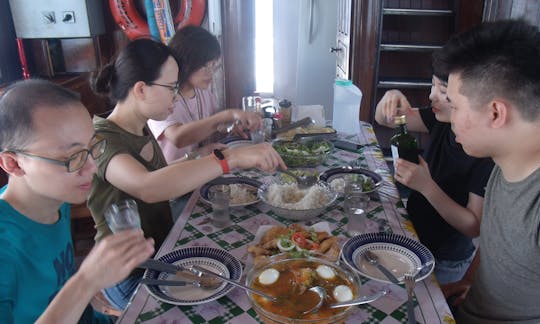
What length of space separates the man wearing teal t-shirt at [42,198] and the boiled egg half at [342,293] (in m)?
0.43

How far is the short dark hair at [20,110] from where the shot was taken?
0.87 meters

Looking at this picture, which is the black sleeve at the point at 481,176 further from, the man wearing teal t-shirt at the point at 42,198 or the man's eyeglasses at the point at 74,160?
the man's eyeglasses at the point at 74,160

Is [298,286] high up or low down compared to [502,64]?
down

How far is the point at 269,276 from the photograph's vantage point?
0.96 m

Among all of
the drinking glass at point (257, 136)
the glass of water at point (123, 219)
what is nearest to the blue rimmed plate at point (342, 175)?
the drinking glass at point (257, 136)

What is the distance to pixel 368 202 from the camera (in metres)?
1.42

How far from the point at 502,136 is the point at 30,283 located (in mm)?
1239

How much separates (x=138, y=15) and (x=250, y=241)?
2.99 metres

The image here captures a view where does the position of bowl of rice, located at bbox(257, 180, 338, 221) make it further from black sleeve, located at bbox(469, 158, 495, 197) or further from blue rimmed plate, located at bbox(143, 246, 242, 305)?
black sleeve, located at bbox(469, 158, 495, 197)

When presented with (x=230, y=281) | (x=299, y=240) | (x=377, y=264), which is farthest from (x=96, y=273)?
(x=377, y=264)

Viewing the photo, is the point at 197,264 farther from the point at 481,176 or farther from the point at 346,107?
the point at 346,107

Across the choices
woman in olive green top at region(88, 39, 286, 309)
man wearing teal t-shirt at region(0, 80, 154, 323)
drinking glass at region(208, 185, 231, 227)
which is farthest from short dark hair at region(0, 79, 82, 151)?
drinking glass at region(208, 185, 231, 227)

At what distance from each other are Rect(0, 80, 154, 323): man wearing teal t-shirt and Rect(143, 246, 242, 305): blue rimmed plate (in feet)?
0.57

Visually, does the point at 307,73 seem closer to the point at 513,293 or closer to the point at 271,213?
the point at 271,213
